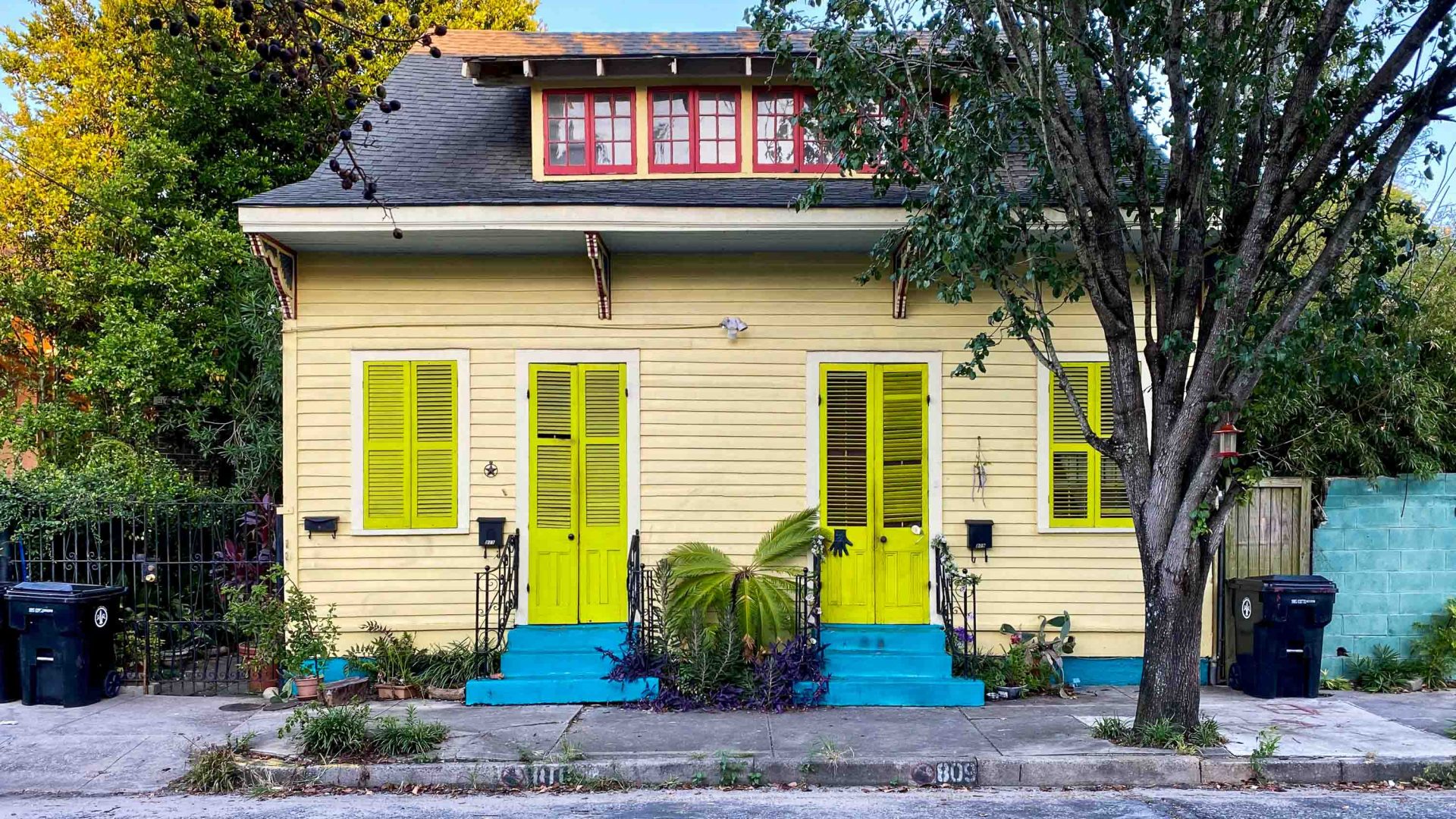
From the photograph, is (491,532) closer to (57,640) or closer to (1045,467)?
(57,640)

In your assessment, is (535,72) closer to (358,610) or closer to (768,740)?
(358,610)

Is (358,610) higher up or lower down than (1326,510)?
lower down

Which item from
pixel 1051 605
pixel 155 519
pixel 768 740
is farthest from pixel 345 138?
pixel 1051 605

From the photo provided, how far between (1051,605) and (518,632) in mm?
4803

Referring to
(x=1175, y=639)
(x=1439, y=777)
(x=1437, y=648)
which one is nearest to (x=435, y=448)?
(x=1175, y=639)

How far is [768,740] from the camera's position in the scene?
6.88 m

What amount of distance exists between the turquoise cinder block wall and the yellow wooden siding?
1.83m

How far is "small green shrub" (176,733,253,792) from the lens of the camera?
20.5 ft

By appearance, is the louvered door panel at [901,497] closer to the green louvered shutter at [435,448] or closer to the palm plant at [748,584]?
the palm plant at [748,584]

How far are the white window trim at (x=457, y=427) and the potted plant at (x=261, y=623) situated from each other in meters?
0.84

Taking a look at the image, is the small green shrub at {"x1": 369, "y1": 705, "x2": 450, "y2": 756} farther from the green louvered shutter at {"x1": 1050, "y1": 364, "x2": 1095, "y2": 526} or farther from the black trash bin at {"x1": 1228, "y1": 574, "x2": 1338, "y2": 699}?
the black trash bin at {"x1": 1228, "y1": 574, "x2": 1338, "y2": 699}

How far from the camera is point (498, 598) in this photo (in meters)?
8.38

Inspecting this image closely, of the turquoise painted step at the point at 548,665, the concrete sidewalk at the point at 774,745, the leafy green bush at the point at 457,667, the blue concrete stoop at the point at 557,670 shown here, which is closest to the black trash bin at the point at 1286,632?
the concrete sidewalk at the point at 774,745

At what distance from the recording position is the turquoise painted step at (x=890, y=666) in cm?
829
